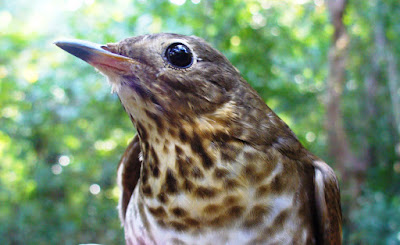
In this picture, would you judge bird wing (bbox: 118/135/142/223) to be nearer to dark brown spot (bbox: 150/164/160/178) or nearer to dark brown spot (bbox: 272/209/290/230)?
dark brown spot (bbox: 150/164/160/178)

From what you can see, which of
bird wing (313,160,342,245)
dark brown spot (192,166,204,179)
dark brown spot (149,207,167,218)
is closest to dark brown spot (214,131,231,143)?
dark brown spot (192,166,204,179)

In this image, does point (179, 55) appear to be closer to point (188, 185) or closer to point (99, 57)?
point (99, 57)

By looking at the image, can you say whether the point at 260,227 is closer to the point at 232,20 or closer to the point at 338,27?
the point at 232,20

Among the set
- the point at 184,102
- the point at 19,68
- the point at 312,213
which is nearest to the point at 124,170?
the point at 184,102

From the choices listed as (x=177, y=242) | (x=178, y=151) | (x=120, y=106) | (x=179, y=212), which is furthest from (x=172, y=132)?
(x=120, y=106)

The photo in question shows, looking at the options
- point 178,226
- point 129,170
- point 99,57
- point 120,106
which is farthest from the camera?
point 120,106
